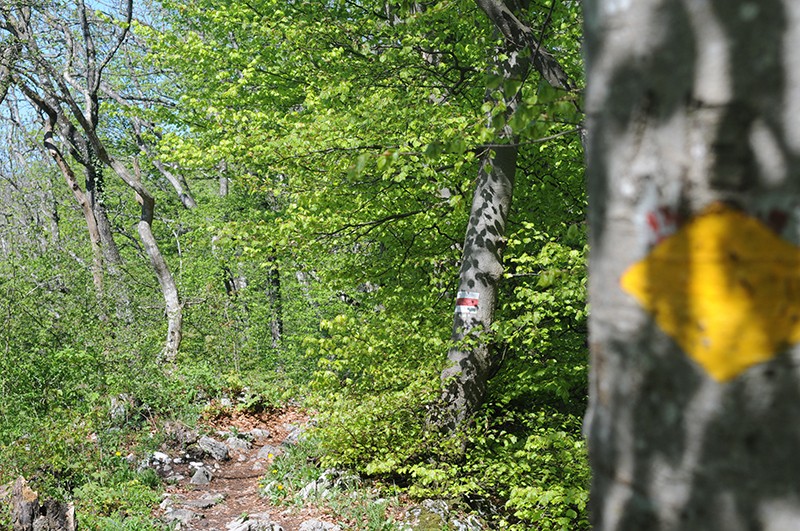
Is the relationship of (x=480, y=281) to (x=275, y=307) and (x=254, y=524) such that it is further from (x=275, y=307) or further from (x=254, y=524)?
(x=275, y=307)

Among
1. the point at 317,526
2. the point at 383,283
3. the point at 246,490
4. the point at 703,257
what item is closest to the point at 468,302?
the point at 383,283

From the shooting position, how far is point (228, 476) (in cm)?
830

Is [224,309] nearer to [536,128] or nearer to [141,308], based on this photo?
[141,308]

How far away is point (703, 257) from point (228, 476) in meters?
8.45

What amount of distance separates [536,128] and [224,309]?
10685 millimetres

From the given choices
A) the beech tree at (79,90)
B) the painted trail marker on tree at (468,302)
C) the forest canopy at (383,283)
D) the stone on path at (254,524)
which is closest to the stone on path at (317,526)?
the stone on path at (254,524)

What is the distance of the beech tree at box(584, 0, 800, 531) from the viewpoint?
31.0 inches

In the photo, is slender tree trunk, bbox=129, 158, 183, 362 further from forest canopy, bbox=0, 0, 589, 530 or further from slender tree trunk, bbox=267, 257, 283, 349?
slender tree trunk, bbox=267, 257, 283, 349

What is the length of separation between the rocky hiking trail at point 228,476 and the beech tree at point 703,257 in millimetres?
5683

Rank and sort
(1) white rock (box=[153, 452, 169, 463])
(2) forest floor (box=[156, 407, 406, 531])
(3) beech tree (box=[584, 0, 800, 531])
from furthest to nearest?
(1) white rock (box=[153, 452, 169, 463])
(2) forest floor (box=[156, 407, 406, 531])
(3) beech tree (box=[584, 0, 800, 531])

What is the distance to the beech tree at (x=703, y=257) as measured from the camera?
0.79m

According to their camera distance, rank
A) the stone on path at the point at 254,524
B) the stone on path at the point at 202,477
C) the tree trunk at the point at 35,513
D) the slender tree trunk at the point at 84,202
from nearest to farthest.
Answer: the tree trunk at the point at 35,513 → the stone on path at the point at 254,524 → the stone on path at the point at 202,477 → the slender tree trunk at the point at 84,202

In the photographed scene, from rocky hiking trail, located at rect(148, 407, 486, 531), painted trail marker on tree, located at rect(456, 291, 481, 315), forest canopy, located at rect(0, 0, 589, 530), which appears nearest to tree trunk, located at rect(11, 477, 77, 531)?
forest canopy, located at rect(0, 0, 589, 530)

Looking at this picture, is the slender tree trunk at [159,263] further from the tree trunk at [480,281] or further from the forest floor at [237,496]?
the tree trunk at [480,281]
